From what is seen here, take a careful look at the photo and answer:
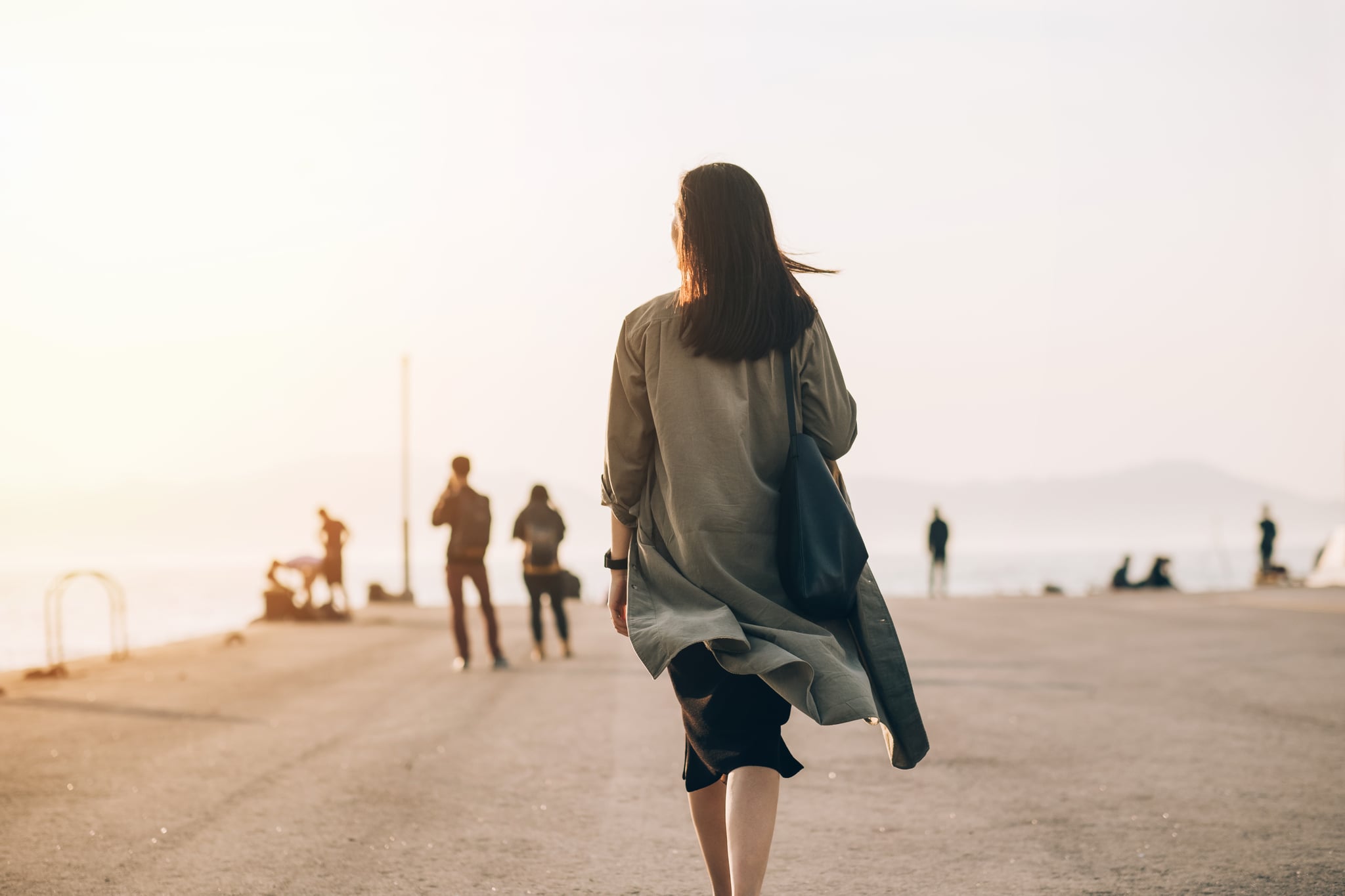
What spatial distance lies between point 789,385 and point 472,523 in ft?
29.9

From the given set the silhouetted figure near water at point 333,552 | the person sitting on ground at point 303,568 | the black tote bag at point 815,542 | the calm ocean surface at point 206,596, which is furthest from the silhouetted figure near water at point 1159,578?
the black tote bag at point 815,542

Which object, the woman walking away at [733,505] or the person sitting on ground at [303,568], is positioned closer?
the woman walking away at [733,505]

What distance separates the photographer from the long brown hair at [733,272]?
2.96 metres

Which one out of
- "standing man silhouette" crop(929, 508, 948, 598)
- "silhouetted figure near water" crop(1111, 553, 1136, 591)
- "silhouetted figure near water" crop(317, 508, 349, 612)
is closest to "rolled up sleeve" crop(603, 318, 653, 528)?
"silhouetted figure near water" crop(317, 508, 349, 612)

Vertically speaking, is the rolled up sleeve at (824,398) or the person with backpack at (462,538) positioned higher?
the rolled up sleeve at (824,398)

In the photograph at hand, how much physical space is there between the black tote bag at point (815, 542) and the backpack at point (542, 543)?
1021cm

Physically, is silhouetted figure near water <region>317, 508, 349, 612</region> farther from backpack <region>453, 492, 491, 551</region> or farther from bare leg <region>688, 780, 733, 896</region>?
bare leg <region>688, 780, 733, 896</region>

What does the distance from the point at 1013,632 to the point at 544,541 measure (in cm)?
610

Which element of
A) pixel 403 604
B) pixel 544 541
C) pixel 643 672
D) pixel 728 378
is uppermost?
pixel 728 378

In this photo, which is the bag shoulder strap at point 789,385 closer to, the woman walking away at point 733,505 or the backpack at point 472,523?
the woman walking away at point 733,505

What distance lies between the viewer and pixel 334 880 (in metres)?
4.25

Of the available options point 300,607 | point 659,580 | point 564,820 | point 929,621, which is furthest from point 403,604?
point 659,580

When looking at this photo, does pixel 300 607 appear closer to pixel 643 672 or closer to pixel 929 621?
pixel 929 621

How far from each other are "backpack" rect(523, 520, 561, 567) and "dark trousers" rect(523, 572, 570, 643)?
Result: 14 cm
